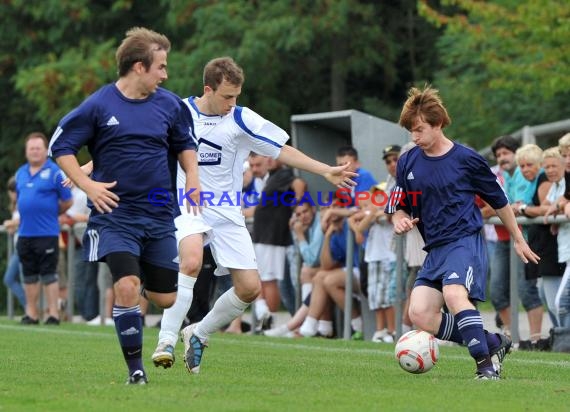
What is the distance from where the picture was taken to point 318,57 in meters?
30.7

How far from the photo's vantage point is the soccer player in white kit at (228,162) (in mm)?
10031

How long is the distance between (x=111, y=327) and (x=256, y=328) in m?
1.99

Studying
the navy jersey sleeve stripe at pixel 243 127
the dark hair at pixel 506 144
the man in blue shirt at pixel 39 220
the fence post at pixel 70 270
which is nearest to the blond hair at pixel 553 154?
the dark hair at pixel 506 144

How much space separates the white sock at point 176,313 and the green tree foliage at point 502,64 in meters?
12.9

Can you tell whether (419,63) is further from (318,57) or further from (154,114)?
(154,114)

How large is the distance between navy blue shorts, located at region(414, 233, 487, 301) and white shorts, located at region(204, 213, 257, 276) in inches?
58.0

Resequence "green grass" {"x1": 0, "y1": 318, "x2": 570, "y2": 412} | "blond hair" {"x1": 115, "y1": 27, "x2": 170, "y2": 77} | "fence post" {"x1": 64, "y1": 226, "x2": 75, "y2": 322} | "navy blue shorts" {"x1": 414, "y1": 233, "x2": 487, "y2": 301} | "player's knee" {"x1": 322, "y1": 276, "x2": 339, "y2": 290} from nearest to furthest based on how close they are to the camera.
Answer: "green grass" {"x1": 0, "y1": 318, "x2": 570, "y2": 412} → "blond hair" {"x1": 115, "y1": 27, "x2": 170, "y2": 77} → "navy blue shorts" {"x1": 414, "y1": 233, "x2": 487, "y2": 301} → "player's knee" {"x1": 322, "y1": 276, "x2": 339, "y2": 290} → "fence post" {"x1": 64, "y1": 226, "x2": 75, "y2": 322}

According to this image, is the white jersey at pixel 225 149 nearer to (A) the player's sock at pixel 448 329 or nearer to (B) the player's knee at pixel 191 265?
(B) the player's knee at pixel 191 265

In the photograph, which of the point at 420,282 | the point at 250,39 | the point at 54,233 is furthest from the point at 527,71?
the point at 420,282

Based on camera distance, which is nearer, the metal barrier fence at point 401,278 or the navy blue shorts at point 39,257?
the metal barrier fence at point 401,278

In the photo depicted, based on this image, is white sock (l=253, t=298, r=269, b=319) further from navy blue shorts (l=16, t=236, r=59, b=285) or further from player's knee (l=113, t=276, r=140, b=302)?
player's knee (l=113, t=276, r=140, b=302)

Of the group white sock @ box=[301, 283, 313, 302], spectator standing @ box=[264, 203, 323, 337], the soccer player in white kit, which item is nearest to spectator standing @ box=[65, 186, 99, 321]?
spectator standing @ box=[264, 203, 323, 337]

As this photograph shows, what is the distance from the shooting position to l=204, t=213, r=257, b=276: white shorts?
33.0ft

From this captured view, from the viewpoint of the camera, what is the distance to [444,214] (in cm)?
905
